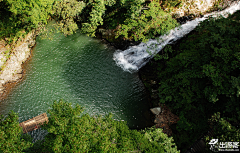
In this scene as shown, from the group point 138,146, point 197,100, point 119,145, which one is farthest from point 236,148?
point 119,145

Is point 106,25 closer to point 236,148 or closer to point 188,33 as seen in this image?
point 188,33

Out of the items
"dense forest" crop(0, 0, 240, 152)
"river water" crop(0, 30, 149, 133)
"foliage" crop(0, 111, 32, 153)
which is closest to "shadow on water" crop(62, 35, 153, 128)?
"river water" crop(0, 30, 149, 133)

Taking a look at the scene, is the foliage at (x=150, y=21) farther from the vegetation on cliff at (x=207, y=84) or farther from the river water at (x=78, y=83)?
A: the river water at (x=78, y=83)

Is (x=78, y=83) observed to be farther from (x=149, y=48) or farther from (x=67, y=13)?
(x=149, y=48)

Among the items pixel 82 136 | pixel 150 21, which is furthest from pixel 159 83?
pixel 82 136

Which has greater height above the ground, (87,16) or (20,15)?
(20,15)

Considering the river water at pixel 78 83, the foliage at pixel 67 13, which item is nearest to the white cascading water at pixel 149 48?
the river water at pixel 78 83

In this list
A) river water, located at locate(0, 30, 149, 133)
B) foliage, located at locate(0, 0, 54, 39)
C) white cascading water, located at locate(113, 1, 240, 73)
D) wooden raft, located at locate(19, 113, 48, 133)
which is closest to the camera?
wooden raft, located at locate(19, 113, 48, 133)

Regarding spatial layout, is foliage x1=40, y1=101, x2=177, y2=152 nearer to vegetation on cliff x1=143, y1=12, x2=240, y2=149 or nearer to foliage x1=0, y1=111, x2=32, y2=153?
foliage x1=0, y1=111, x2=32, y2=153
